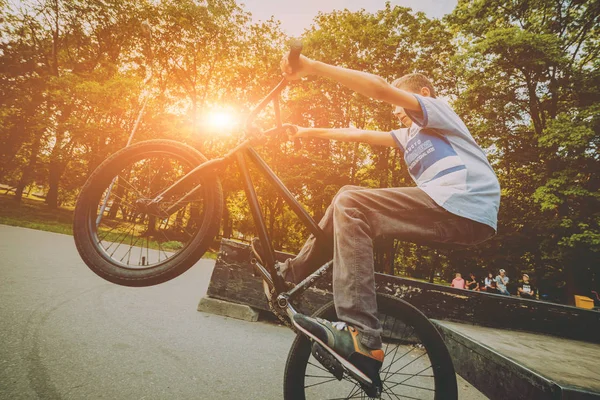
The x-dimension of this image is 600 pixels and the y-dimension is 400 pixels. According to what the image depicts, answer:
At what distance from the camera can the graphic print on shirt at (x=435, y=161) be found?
1.96 m

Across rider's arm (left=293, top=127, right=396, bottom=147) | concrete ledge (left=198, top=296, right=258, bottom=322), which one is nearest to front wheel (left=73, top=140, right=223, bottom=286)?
rider's arm (left=293, top=127, right=396, bottom=147)

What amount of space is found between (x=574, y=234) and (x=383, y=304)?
51.5 feet

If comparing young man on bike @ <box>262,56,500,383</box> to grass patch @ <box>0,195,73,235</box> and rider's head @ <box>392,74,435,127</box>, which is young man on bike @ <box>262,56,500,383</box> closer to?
rider's head @ <box>392,74,435,127</box>

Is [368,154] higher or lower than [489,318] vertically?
higher

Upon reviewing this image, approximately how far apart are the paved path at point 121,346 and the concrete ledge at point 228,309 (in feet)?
0.49

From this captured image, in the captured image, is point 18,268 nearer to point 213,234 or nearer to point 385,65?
point 213,234

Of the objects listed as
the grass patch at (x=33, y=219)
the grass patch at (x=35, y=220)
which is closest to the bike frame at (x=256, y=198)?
the grass patch at (x=35, y=220)

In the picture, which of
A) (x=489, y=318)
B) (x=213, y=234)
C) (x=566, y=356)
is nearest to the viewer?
(x=213, y=234)

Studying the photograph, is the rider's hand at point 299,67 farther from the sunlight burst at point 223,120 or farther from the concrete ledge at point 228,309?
the sunlight burst at point 223,120

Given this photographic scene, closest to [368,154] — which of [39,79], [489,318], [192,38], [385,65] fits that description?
[385,65]

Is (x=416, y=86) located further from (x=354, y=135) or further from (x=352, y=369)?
(x=352, y=369)

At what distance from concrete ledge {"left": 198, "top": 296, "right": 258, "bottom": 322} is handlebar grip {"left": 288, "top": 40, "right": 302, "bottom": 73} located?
13.0 feet

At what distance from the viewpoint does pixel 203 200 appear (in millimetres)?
2545

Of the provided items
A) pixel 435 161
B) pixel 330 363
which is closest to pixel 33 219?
pixel 330 363
